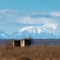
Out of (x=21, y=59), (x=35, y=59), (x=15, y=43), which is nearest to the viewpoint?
(x=21, y=59)

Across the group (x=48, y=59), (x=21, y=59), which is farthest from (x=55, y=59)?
(x=21, y=59)

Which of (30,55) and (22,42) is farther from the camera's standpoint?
(22,42)

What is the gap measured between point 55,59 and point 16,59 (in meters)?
3.34

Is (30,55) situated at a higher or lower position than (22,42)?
lower

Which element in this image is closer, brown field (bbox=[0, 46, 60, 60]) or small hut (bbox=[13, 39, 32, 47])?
brown field (bbox=[0, 46, 60, 60])

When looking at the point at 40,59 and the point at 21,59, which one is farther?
the point at 40,59

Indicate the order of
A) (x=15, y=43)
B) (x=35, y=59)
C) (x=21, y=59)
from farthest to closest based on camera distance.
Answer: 1. (x=15, y=43)
2. (x=35, y=59)
3. (x=21, y=59)

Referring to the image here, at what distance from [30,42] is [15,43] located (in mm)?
3142

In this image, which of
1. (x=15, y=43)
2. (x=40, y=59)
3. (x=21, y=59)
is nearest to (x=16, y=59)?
(x=21, y=59)

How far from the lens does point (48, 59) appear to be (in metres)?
25.7

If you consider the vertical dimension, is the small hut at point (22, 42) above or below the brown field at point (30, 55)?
above

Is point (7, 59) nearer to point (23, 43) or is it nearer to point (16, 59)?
point (16, 59)

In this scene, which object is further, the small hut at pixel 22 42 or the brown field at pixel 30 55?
the small hut at pixel 22 42

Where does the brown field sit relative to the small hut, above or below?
below
